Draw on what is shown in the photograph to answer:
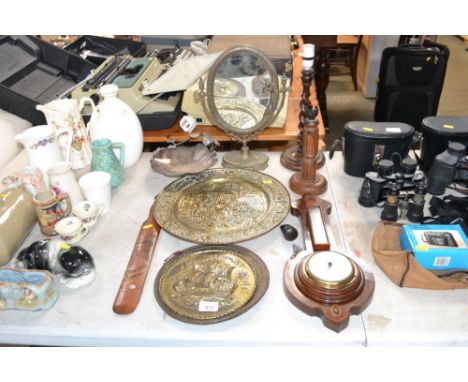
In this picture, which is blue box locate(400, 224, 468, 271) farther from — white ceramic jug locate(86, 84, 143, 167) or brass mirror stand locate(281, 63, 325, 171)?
white ceramic jug locate(86, 84, 143, 167)

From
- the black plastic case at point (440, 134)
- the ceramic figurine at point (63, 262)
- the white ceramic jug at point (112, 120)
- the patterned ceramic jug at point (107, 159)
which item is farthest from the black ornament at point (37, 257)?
the black plastic case at point (440, 134)

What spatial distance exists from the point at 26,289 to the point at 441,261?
0.98 meters

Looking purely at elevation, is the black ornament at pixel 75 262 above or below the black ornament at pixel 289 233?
above

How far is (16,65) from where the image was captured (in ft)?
6.13

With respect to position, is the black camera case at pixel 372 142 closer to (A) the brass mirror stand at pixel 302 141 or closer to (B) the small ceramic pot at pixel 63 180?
(A) the brass mirror stand at pixel 302 141

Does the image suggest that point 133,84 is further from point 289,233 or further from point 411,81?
point 411,81

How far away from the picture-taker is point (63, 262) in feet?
3.25

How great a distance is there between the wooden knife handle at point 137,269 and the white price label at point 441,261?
711 mm

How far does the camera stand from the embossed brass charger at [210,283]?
3.03ft

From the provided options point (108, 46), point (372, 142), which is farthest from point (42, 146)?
point (108, 46)

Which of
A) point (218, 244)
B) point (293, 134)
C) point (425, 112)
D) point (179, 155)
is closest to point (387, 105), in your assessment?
point (425, 112)

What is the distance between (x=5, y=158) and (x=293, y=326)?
1.36m

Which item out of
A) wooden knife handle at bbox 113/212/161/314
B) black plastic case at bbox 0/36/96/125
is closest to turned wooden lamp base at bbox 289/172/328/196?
wooden knife handle at bbox 113/212/161/314

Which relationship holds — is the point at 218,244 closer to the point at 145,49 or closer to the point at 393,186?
the point at 393,186
